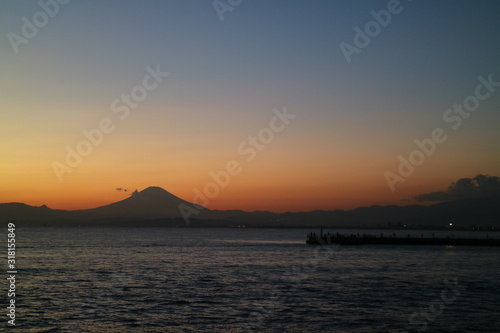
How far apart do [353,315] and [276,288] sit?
505 inches

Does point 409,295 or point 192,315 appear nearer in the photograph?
point 192,315

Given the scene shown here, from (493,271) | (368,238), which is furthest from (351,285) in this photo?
(368,238)

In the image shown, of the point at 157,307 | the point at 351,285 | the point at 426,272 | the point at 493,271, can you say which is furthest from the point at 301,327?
the point at 493,271

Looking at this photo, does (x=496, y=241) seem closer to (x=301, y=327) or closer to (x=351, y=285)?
(x=351, y=285)

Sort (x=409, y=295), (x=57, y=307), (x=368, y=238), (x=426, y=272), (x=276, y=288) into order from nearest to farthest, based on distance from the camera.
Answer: (x=57, y=307)
(x=409, y=295)
(x=276, y=288)
(x=426, y=272)
(x=368, y=238)

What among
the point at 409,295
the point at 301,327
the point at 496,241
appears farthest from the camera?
the point at 496,241

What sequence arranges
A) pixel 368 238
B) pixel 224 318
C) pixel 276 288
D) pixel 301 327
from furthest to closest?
pixel 368 238, pixel 276 288, pixel 224 318, pixel 301 327

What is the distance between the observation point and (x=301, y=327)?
2812cm

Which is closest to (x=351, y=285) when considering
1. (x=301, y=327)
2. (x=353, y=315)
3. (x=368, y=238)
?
(x=353, y=315)

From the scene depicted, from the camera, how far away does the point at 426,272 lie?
5647 centimetres

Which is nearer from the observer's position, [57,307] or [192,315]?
[192,315]

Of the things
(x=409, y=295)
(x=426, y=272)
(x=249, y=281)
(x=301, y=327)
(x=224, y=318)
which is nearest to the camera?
(x=301, y=327)

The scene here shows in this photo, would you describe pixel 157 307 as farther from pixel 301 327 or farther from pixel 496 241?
pixel 496 241

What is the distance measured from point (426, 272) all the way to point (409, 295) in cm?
1937
